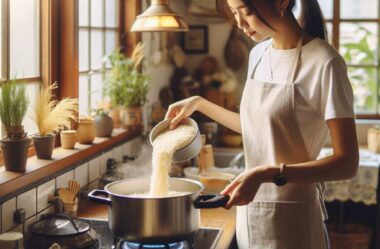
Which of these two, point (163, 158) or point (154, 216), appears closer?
point (154, 216)

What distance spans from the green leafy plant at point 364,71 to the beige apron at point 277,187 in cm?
271

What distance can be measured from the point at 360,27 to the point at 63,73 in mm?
Result: 2578

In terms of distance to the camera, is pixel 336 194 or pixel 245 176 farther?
pixel 336 194

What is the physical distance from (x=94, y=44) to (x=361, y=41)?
2161 mm

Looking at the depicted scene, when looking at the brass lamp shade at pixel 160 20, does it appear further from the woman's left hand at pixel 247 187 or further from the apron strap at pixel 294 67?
the woman's left hand at pixel 247 187

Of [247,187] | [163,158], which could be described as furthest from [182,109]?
[247,187]

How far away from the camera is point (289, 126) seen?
1.64 metres

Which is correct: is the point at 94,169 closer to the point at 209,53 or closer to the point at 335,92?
the point at 335,92

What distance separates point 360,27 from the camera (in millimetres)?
4332

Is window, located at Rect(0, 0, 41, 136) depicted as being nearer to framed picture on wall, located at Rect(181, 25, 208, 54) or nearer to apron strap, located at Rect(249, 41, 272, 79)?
apron strap, located at Rect(249, 41, 272, 79)

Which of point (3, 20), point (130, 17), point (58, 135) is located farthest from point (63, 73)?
point (130, 17)

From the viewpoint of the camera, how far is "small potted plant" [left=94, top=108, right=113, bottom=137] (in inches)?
109

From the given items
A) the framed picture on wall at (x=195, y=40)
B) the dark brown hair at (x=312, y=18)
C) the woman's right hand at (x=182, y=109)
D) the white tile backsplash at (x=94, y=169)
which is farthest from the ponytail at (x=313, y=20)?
the framed picture on wall at (x=195, y=40)

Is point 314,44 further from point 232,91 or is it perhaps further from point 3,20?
point 232,91
